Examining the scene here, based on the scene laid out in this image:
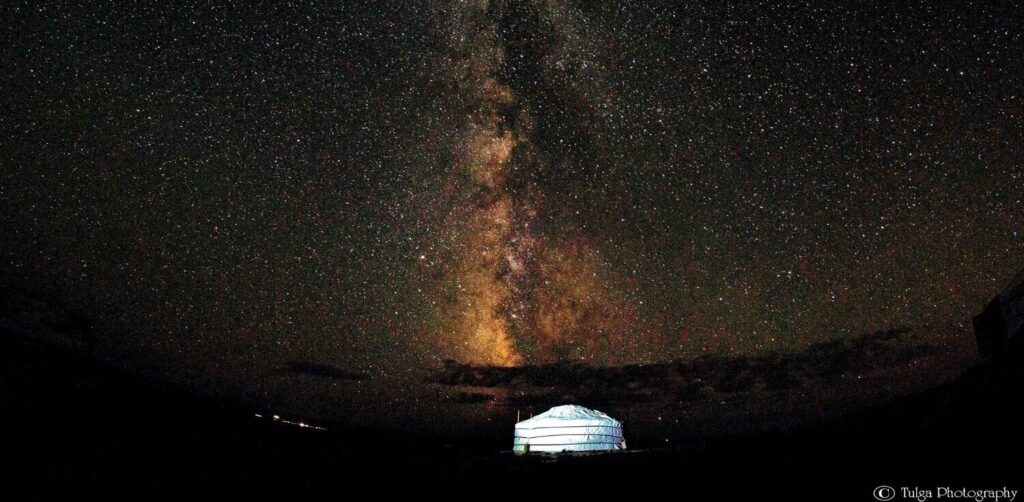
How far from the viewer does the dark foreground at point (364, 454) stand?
243cm

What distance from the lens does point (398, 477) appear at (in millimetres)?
3584

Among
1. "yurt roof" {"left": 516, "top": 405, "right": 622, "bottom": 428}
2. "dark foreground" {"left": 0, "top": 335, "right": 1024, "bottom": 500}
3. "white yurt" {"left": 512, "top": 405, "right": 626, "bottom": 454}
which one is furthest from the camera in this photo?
"yurt roof" {"left": 516, "top": 405, "right": 622, "bottom": 428}

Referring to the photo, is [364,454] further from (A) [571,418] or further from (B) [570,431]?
(A) [571,418]

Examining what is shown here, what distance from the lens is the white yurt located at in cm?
1703

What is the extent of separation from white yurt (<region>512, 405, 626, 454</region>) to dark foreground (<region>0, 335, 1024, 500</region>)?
1401 centimetres

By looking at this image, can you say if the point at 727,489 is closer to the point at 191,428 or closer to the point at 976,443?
the point at 976,443

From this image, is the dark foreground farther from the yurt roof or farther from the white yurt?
the yurt roof

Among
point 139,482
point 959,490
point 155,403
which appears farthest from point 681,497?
point 155,403

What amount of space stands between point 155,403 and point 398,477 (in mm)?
1827

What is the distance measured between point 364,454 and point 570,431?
14.8 meters

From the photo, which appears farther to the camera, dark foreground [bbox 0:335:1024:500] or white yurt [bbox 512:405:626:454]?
white yurt [bbox 512:405:626:454]

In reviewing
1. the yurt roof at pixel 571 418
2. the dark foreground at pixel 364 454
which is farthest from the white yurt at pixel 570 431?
the dark foreground at pixel 364 454

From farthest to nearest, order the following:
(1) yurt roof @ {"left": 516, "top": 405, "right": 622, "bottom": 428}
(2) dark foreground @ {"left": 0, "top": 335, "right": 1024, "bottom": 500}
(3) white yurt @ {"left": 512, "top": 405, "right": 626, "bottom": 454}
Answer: (1) yurt roof @ {"left": 516, "top": 405, "right": 622, "bottom": 428}
(3) white yurt @ {"left": 512, "top": 405, "right": 626, "bottom": 454}
(2) dark foreground @ {"left": 0, "top": 335, "right": 1024, "bottom": 500}

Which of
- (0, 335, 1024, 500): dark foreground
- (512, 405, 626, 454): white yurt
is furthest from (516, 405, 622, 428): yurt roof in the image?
(0, 335, 1024, 500): dark foreground
